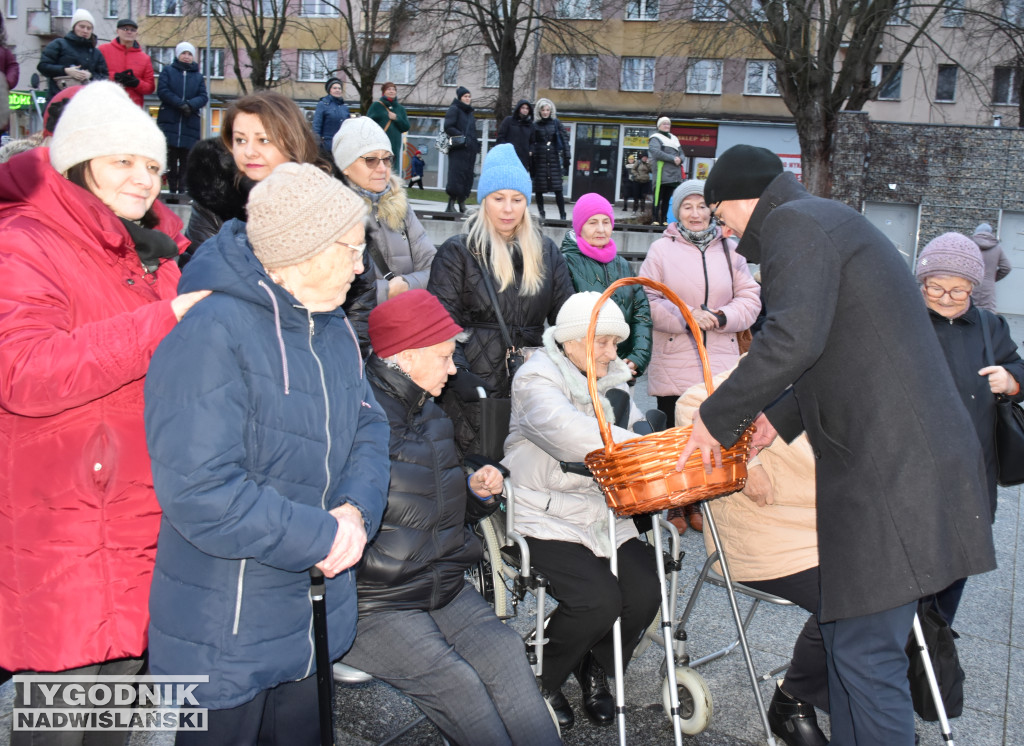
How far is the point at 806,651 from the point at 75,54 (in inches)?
419

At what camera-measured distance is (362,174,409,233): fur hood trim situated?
14.9 feet

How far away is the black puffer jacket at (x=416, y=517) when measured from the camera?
2771mm

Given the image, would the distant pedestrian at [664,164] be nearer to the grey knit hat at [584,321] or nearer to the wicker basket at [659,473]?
the grey knit hat at [584,321]

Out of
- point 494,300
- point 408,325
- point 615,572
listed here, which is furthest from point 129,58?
point 615,572

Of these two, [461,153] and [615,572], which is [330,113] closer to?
[461,153]

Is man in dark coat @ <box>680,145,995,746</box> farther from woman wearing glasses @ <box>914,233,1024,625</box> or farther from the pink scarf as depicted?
the pink scarf

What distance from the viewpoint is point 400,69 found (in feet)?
140

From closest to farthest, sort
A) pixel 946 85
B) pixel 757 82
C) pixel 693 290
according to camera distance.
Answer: pixel 693 290, pixel 757 82, pixel 946 85

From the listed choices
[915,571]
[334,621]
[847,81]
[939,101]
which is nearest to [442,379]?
[334,621]

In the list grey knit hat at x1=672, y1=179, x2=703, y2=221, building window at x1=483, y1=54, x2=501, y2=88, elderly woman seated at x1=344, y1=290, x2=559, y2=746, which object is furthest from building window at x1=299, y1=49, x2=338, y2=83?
elderly woman seated at x1=344, y1=290, x2=559, y2=746

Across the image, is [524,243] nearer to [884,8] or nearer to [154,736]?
[154,736]

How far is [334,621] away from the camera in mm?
2363

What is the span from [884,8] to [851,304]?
21.4 meters

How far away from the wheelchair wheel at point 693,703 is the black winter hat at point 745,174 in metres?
1.78
